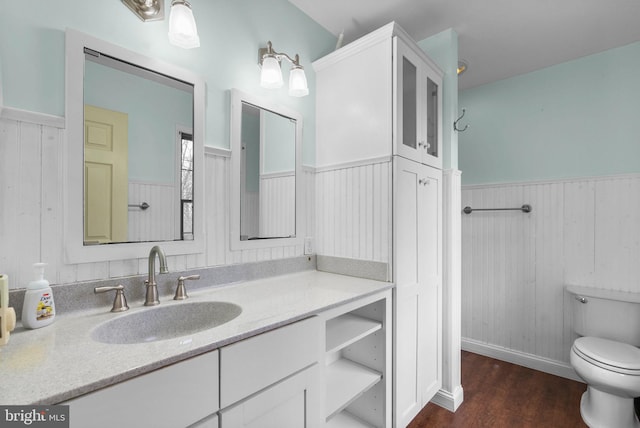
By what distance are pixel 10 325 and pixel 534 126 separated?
327cm

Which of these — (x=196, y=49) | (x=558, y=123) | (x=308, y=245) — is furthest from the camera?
(x=558, y=123)

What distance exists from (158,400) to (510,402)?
223 centimetres

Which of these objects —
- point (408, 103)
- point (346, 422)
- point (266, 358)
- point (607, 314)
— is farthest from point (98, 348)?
point (607, 314)

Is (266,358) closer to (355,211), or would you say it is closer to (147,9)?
(355,211)

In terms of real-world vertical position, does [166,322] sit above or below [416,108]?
below

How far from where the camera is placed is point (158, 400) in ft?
2.31

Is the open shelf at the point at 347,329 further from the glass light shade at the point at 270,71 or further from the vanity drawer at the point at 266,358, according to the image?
the glass light shade at the point at 270,71

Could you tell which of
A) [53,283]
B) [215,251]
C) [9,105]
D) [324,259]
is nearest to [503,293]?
[324,259]

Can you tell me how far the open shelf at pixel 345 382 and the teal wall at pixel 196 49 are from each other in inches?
47.7

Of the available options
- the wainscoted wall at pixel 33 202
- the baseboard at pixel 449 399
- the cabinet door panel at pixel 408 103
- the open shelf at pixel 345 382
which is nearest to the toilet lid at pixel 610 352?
the baseboard at pixel 449 399

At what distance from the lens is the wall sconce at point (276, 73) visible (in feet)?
5.00

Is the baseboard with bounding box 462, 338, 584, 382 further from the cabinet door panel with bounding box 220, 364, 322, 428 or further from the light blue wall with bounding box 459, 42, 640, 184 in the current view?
the cabinet door panel with bounding box 220, 364, 322, 428

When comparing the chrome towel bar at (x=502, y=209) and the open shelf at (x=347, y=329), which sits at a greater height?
the chrome towel bar at (x=502, y=209)

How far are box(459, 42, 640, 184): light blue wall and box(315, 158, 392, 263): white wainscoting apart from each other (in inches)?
63.6
